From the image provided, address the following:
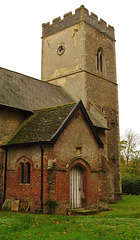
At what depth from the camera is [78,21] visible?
26625mm

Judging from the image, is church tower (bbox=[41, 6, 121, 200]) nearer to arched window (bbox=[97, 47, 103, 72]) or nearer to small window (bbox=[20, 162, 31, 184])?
arched window (bbox=[97, 47, 103, 72])

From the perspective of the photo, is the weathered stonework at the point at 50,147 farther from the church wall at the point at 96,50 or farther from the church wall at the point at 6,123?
the church wall at the point at 96,50

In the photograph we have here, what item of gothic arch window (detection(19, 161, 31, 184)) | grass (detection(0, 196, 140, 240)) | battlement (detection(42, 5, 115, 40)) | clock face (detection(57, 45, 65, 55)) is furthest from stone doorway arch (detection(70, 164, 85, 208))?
battlement (detection(42, 5, 115, 40))

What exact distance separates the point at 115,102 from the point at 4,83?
13098 mm

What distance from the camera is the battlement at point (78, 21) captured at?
2664 cm

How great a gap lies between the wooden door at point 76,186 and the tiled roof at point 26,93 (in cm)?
539

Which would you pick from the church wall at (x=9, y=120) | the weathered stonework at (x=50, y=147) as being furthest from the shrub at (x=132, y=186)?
the church wall at (x=9, y=120)

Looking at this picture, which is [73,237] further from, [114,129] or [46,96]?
[114,129]

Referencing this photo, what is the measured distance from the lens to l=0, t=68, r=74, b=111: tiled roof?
17.9 meters

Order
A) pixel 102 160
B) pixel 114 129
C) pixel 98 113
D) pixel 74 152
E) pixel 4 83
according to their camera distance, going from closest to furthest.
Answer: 1. pixel 74 152
2. pixel 102 160
3. pixel 4 83
4. pixel 98 113
5. pixel 114 129

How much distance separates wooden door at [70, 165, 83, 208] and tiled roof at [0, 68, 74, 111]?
5388mm

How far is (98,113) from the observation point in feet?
77.4

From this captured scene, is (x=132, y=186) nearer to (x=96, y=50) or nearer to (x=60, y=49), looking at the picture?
(x=96, y=50)

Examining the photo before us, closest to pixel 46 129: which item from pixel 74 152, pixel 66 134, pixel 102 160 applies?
pixel 66 134
